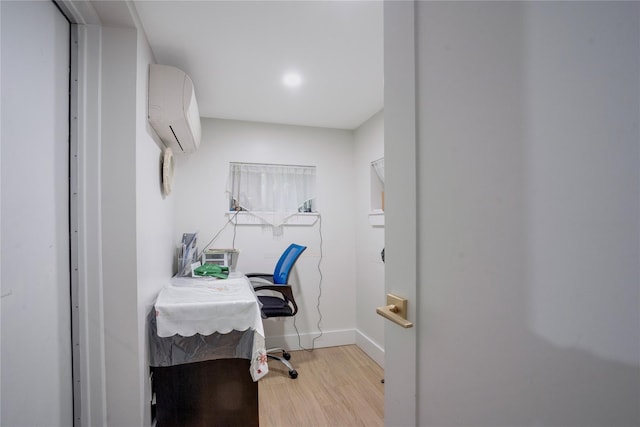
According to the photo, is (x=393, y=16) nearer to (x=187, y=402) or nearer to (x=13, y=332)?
(x=13, y=332)

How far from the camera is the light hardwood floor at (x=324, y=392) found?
6.51 feet

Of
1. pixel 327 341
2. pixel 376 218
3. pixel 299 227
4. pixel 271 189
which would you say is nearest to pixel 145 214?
pixel 271 189

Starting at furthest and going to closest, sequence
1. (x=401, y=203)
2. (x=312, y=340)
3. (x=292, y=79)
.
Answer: (x=312, y=340) → (x=292, y=79) → (x=401, y=203)

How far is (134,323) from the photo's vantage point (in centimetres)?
144

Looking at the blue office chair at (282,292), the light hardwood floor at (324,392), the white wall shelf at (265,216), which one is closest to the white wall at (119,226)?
the light hardwood floor at (324,392)

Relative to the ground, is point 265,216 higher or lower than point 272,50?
lower

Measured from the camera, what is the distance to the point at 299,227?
3.20m

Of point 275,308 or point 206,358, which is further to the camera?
point 275,308

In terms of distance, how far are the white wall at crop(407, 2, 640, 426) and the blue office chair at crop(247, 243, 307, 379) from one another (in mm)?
2009

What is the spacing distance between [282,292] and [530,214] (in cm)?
239

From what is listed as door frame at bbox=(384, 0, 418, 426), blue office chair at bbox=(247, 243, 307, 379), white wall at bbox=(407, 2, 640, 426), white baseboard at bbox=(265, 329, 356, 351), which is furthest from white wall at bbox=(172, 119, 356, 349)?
white wall at bbox=(407, 2, 640, 426)

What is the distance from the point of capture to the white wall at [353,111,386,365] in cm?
281

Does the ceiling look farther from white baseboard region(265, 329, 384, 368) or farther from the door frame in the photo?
white baseboard region(265, 329, 384, 368)

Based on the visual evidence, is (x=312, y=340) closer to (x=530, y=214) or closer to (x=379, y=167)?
(x=379, y=167)
